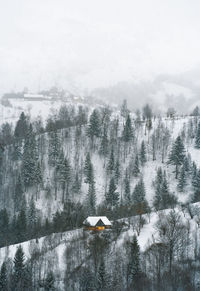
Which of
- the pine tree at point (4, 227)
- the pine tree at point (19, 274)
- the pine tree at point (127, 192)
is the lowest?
the pine tree at point (4, 227)

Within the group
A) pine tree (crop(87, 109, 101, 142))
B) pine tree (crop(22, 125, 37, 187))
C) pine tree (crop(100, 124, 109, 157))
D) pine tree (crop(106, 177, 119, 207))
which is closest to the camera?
pine tree (crop(106, 177, 119, 207))

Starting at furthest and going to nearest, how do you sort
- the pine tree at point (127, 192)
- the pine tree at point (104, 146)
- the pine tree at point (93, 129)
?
the pine tree at point (93, 129), the pine tree at point (104, 146), the pine tree at point (127, 192)

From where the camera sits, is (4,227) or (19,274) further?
(4,227)

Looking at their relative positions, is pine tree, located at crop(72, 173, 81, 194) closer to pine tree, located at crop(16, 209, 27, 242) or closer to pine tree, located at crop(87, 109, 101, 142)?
pine tree, located at crop(16, 209, 27, 242)

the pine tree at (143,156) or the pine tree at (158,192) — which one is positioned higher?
the pine tree at (143,156)

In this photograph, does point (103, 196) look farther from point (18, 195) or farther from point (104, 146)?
point (18, 195)

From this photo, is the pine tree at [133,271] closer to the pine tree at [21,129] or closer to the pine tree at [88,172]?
the pine tree at [88,172]

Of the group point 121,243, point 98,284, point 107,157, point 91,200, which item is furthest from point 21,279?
point 107,157

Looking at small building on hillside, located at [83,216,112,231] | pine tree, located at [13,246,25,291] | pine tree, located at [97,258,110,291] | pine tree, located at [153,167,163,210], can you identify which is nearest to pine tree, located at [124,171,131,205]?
pine tree, located at [153,167,163,210]

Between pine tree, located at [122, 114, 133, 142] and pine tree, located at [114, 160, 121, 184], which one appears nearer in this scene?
pine tree, located at [114, 160, 121, 184]

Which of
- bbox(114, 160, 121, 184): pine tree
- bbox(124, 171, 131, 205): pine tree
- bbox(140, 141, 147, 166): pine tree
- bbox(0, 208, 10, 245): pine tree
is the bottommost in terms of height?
bbox(0, 208, 10, 245): pine tree

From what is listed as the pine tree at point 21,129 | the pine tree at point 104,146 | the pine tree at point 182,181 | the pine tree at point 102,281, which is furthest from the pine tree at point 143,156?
the pine tree at point 102,281

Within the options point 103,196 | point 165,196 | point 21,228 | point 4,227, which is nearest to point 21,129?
point 103,196

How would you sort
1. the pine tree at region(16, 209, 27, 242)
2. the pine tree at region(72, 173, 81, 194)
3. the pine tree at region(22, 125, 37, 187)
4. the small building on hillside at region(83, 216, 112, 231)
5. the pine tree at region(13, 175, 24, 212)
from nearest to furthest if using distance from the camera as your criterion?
the small building on hillside at region(83, 216, 112, 231) < the pine tree at region(16, 209, 27, 242) < the pine tree at region(13, 175, 24, 212) < the pine tree at region(72, 173, 81, 194) < the pine tree at region(22, 125, 37, 187)
